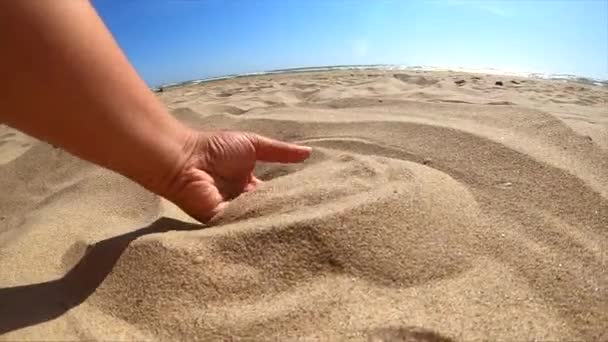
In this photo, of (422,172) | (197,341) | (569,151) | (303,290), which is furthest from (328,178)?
(569,151)

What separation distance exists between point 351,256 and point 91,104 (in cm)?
56

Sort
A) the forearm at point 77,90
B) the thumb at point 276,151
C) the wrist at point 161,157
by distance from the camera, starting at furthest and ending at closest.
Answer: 1. the thumb at point 276,151
2. the wrist at point 161,157
3. the forearm at point 77,90

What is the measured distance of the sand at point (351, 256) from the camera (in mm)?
780

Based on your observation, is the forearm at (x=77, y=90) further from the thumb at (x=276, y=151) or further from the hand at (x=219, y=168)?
the thumb at (x=276, y=151)

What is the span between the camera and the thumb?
134 cm

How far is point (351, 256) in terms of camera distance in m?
0.88

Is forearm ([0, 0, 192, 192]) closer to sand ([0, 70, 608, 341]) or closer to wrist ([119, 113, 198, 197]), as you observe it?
wrist ([119, 113, 198, 197])

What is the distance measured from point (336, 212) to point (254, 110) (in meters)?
1.75

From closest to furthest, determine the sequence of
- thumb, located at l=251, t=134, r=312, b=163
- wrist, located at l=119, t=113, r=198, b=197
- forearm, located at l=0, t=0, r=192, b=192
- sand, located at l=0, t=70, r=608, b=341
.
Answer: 1. sand, located at l=0, t=70, r=608, b=341
2. forearm, located at l=0, t=0, r=192, b=192
3. wrist, located at l=119, t=113, r=198, b=197
4. thumb, located at l=251, t=134, r=312, b=163

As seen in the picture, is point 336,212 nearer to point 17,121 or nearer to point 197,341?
point 197,341

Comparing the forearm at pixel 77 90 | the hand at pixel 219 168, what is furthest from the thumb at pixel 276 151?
the forearm at pixel 77 90

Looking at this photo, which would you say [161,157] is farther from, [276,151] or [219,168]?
[276,151]

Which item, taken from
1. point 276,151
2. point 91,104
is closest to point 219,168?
point 276,151

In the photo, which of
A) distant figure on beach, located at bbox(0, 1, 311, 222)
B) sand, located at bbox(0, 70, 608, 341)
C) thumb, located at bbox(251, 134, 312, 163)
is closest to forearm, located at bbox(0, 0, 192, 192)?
distant figure on beach, located at bbox(0, 1, 311, 222)
